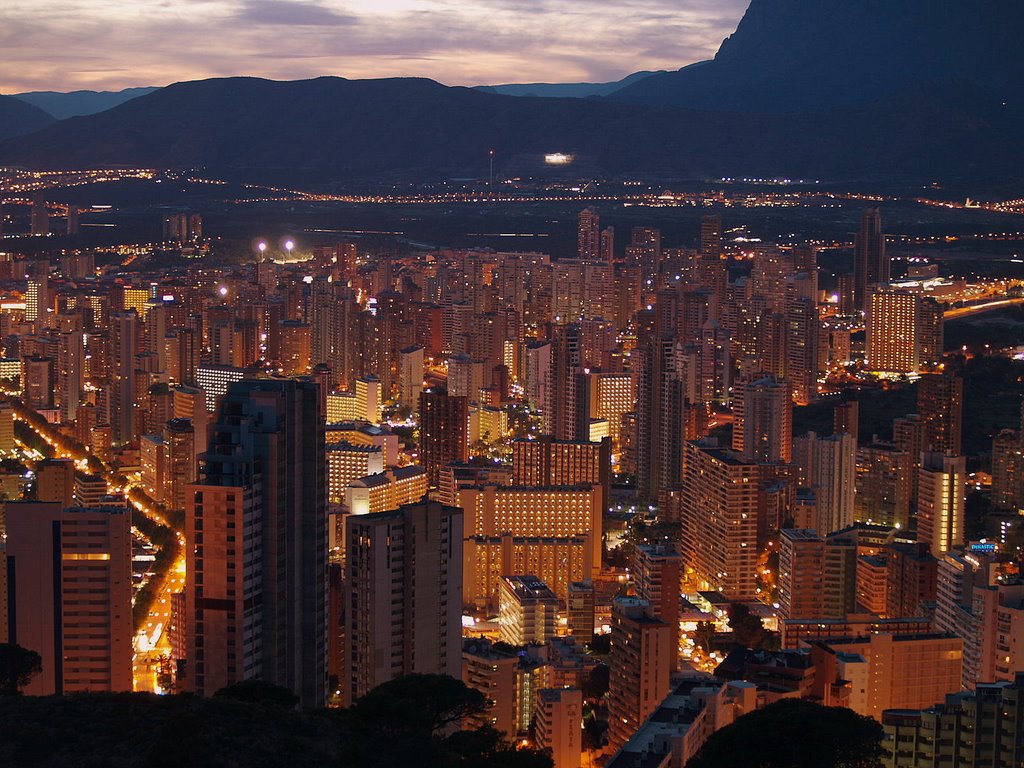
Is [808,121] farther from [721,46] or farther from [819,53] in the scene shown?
[721,46]

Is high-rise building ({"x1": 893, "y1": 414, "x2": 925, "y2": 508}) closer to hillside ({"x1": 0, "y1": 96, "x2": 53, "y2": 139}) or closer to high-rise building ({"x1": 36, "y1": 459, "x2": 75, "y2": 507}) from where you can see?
high-rise building ({"x1": 36, "y1": 459, "x2": 75, "y2": 507})

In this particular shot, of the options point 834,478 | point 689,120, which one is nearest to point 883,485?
point 834,478

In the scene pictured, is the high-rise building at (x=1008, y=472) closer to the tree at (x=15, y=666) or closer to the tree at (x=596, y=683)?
the tree at (x=596, y=683)

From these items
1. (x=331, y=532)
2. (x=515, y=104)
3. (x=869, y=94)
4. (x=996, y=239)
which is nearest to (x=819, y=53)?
(x=869, y=94)

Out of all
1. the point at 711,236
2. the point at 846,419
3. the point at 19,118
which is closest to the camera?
the point at 846,419

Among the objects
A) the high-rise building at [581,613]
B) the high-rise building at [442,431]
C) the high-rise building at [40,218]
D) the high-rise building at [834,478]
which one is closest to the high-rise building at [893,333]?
the high-rise building at [834,478]

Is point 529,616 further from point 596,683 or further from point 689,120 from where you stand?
point 689,120
